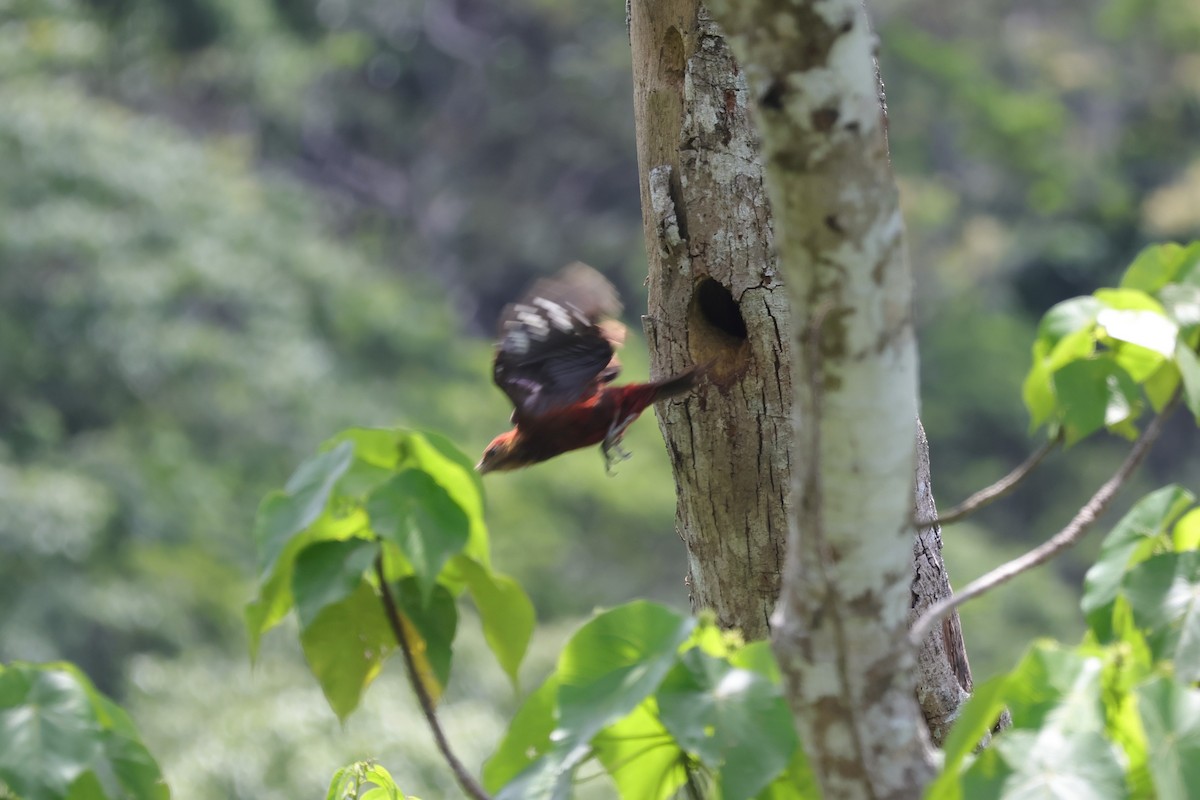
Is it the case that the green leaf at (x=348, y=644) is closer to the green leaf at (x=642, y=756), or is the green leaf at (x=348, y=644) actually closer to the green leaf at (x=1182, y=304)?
the green leaf at (x=642, y=756)

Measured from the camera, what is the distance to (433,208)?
16578 millimetres

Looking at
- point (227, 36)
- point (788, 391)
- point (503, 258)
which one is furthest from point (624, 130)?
point (788, 391)

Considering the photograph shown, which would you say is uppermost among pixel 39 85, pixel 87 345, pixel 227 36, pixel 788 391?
pixel 227 36

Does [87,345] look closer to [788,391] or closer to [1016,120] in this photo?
[788,391]

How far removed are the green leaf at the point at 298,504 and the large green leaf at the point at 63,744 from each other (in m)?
0.17

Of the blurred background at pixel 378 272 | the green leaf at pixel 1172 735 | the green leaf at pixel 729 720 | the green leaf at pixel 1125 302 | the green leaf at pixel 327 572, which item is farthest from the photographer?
the blurred background at pixel 378 272

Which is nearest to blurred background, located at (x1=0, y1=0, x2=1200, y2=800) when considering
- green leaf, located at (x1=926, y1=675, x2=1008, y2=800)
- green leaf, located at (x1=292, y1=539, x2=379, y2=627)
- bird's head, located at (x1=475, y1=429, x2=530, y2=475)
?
bird's head, located at (x1=475, y1=429, x2=530, y2=475)

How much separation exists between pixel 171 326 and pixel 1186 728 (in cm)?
767

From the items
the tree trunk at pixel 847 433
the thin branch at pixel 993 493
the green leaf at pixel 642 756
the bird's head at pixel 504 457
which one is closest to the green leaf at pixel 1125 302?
the thin branch at pixel 993 493

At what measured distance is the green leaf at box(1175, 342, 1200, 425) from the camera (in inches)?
42.5

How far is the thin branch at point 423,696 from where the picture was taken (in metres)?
1.02

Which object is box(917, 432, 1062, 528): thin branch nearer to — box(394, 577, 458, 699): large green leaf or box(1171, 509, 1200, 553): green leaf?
box(1171, 509, 1200, 553): green leaf

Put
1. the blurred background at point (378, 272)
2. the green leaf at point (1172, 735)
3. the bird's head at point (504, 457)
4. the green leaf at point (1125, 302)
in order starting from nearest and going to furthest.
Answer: the green leaf at point (1172, 735) → the green leaf at point (1125, 302) → the bird's head at point (504, 457) → the blurred background at point (378, 272)

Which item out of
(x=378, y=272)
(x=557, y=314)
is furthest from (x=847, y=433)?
(x=378, y=272)
